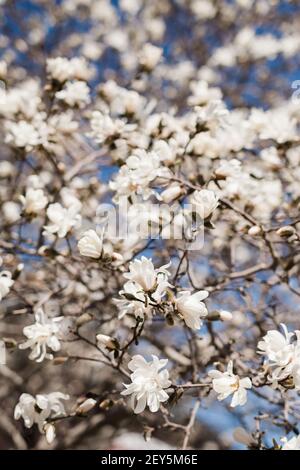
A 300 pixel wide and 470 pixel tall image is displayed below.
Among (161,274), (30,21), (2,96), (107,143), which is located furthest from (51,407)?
(30,21)

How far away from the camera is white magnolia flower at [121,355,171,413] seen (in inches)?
50.5

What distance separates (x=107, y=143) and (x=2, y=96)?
2.03ft

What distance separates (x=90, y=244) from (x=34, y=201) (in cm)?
51

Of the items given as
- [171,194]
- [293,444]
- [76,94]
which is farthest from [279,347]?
[76,94]

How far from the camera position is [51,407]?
1.54 meters

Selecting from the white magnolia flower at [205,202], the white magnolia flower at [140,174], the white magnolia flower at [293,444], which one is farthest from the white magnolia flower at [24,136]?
the white magnolia flower at [293,444]

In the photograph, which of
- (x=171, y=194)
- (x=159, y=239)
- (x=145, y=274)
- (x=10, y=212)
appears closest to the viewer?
(x=145, y=274)

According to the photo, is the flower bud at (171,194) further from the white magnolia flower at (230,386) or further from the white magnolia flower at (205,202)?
the white magnolia flower at (230,386)

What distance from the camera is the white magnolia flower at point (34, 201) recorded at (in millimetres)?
1929

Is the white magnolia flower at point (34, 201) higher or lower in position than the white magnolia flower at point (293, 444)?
higher

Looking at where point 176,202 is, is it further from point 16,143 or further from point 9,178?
point 9,178

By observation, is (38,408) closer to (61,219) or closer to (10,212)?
(61,219)

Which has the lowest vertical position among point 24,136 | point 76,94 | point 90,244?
point 90,244

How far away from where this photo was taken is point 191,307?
128cm
